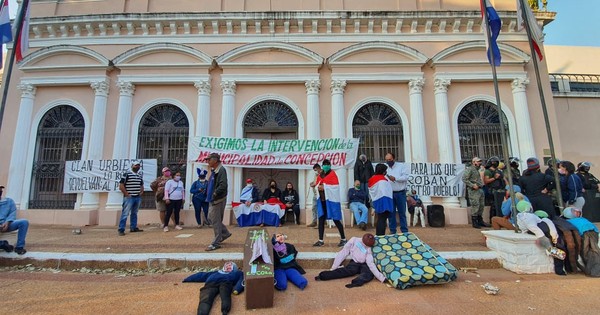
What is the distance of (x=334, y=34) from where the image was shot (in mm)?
10242

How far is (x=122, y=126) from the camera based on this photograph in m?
9.75

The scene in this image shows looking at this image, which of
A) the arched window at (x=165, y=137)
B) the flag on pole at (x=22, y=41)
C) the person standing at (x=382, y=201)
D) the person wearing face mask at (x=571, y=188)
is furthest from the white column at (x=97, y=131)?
the person wearing face mask at (x=571, y=188)

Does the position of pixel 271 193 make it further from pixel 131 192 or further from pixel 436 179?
pixel 436 179

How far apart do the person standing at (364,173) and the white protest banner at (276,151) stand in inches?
Answer: 22.3

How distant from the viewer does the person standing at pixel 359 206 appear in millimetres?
7766

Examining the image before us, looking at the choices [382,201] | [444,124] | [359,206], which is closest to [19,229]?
[382,201]

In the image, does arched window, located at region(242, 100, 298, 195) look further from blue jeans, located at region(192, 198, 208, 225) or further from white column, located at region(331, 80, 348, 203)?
blue jeans, located at region(192, 198, 208, 225)

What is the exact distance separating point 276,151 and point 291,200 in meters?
1.70

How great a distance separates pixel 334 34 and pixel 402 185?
6496 millimetres

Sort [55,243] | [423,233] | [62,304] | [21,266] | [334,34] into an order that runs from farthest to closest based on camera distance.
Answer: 1. [334,34]
2. [423,233]
3. [55,243]
4. [21,266]
5. [62,304]

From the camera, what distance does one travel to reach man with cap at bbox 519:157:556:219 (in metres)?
5.55

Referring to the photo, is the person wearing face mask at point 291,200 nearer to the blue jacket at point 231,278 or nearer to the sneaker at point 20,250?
the blue jacket at point 231,278

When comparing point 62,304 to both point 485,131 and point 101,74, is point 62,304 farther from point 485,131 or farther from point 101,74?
point 485,131

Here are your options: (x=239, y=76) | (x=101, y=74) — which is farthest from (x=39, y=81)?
(x=239, y=76)
